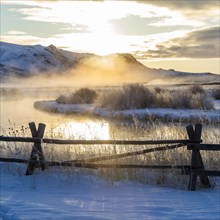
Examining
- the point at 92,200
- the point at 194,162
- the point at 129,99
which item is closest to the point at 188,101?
the point at 129,99

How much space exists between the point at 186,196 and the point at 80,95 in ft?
110

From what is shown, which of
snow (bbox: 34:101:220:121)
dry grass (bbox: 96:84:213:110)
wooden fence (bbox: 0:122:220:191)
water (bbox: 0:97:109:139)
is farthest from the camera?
dry grass (bbox: 96:84:213:110)

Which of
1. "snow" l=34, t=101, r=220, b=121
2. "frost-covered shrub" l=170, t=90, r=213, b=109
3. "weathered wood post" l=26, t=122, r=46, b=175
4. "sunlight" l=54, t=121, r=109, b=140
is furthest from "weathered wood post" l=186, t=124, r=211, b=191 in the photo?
"frost-covered shrub" l=170, t=90, r=213, b=109

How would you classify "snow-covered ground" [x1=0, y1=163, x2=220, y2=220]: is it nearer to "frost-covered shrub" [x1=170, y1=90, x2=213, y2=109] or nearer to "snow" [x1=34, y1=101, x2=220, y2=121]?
"snow" [x1=34, y1=101, x2=220, y2=121]

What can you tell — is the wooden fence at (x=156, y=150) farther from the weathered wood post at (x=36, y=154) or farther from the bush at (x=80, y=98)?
the bush at (x=80, y=98)

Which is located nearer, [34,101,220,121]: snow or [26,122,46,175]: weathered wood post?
[26,122,46,175]: weathered wood post

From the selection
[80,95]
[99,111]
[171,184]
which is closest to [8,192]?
[171,184]

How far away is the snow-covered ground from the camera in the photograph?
744 cm

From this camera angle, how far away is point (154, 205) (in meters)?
7.97

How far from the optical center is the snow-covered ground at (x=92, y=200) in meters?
7.44

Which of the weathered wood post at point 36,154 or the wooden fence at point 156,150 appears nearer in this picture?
the wooden fence at point 156,150

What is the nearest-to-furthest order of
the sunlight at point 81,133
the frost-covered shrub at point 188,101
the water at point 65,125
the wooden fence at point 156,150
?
the wooden fence at point 156,150, the sunlight at point 81,133, the water at point 65,125, the frost-covered shrub at point 188,101

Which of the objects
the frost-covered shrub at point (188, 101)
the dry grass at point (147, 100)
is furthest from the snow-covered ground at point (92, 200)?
the frost-covered shrub at point (188, 101)

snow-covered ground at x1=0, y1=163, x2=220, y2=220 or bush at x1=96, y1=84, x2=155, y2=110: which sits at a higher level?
bush at x1=96, y1=84, x2=155, y2=110
